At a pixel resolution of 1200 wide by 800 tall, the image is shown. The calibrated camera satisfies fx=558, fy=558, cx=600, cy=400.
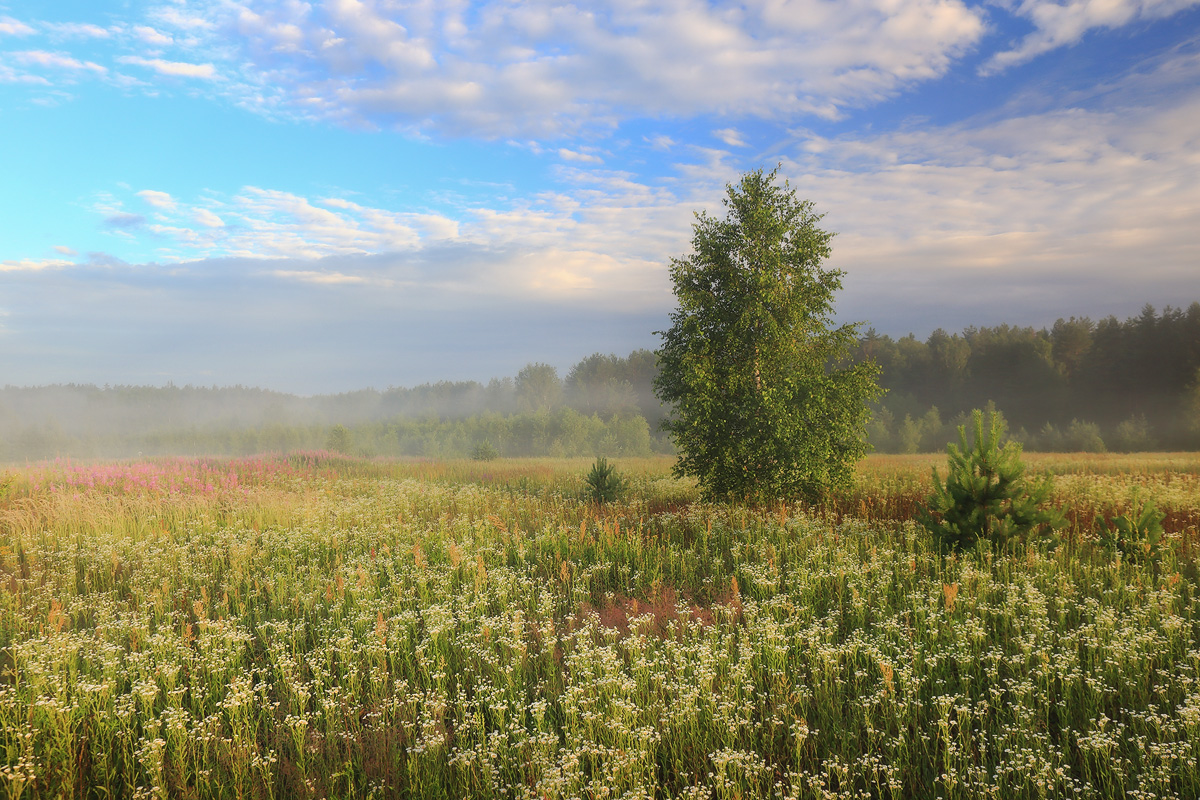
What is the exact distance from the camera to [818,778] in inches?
163

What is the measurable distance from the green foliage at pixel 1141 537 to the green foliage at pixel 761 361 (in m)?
5.36

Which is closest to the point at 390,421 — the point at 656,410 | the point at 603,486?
the point at 656,410

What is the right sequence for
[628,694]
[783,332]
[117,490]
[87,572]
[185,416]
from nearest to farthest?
[628,694]
[87,572]
[783,332]
[117,490]
[185,416]

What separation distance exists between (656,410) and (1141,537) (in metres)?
74.2

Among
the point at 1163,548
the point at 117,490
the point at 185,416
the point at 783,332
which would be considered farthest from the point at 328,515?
the point at 185,416

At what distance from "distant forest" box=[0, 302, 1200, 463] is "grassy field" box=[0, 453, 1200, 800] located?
3251 centimetres

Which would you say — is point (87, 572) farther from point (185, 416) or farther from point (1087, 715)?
point (185, 416)

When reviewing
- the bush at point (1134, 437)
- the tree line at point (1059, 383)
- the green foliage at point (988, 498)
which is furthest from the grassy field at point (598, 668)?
the bush at point (1134, 437)

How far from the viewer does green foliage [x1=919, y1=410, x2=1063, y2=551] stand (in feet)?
31.3

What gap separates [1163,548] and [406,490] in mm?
17711

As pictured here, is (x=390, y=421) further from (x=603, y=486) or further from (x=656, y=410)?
(x=603, y=486)

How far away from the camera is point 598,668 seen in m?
6.04

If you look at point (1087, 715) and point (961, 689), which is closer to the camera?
point (1087, 715)

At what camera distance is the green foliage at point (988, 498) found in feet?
31.3
